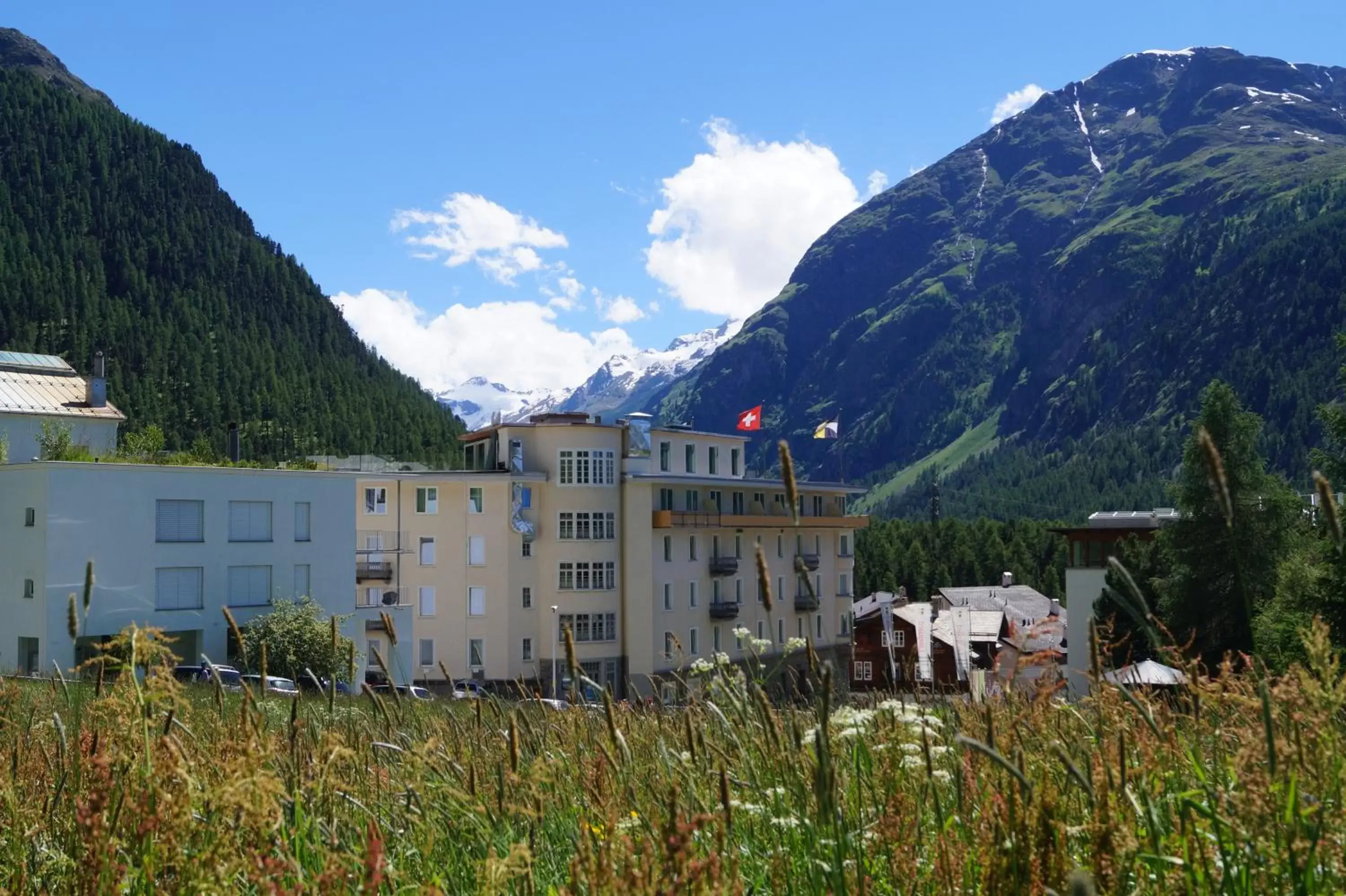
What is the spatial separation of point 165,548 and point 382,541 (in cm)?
1673

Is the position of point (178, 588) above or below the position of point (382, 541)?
below

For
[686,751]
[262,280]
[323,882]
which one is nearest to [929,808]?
[686,751]

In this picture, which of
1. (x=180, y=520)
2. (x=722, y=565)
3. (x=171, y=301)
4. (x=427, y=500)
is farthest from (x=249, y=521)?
(x=171, y=301)

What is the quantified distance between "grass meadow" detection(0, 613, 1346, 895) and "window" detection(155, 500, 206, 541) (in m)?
36.6

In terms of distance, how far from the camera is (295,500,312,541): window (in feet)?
141

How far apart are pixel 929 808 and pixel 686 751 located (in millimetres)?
880

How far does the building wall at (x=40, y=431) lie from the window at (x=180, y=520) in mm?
21868

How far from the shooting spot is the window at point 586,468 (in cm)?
5847

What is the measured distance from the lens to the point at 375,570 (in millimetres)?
55219

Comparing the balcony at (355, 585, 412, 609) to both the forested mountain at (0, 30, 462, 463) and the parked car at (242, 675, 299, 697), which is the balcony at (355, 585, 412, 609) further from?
the forested mountain at (0, 30, 462, 463)

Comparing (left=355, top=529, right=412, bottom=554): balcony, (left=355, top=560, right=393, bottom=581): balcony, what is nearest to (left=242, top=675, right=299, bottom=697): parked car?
(left=355, top=560, right=393, bottom=581): balcony

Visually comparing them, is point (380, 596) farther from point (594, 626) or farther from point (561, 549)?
point (594, 626)

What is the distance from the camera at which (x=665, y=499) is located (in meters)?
59.8

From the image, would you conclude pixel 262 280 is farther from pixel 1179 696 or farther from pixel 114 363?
pixel 1179 696
